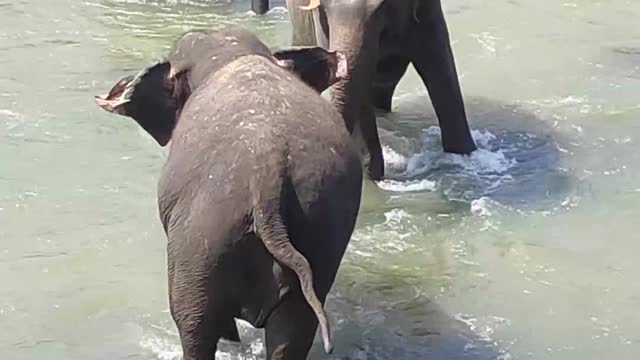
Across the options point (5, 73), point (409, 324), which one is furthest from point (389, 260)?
point (5, 73)

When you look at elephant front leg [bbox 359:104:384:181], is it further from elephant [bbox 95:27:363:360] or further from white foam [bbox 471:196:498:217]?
elephant [bbox 95:27:363:360]

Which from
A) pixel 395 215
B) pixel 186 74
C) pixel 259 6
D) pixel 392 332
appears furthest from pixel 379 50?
pixel 259 6

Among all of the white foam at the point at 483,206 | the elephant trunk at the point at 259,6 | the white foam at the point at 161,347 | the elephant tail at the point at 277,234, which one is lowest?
the elephant trunk at the point at 259,6

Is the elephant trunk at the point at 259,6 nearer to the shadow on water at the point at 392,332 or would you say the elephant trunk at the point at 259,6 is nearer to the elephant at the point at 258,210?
the shadow on water at the point at 392,332

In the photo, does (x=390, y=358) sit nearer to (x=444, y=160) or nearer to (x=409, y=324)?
(x=409, y=324)

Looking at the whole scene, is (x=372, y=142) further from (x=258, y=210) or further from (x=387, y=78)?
(x=258, y=210)

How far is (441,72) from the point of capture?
6.98 m

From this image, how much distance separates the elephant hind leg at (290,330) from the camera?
14.1ft

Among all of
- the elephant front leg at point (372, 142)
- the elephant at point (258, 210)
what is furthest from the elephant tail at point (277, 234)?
the elephant front leg at point (372, 142)

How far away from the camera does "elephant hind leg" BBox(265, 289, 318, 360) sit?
4305mm

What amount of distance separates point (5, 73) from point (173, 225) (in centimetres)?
458

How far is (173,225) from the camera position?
4.43 m

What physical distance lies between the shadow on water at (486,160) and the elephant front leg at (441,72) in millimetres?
118

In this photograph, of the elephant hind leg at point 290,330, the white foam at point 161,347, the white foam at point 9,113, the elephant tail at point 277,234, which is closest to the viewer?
the elephant tail at point 277,234
